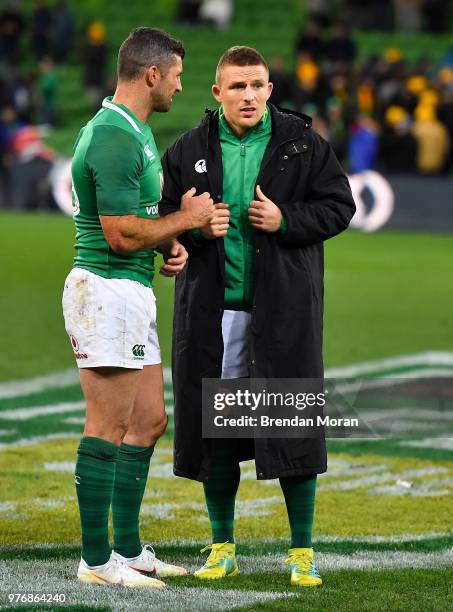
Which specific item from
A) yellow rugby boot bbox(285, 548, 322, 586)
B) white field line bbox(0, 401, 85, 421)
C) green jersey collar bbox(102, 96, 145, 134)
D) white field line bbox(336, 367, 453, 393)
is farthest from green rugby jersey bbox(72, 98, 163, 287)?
white field line bbox(336, 367, 453, 393)

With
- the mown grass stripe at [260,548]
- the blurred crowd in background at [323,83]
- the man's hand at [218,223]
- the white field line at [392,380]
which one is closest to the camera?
the man's hand at [218,223]

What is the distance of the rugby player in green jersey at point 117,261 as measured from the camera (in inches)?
213

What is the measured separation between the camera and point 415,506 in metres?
7.33

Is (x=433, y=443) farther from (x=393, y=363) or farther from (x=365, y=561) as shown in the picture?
(x=365, y=561)

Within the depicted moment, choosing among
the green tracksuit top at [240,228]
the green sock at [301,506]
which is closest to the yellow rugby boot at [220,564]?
the green sock at [301,506]

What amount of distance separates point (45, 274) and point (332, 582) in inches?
494

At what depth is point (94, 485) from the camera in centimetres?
555

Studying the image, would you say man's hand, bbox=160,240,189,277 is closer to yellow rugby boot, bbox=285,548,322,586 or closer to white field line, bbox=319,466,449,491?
yellow rugby boot, bbox=285,548,322,586

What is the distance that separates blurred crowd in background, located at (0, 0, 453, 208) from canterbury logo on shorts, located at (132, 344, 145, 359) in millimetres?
19216

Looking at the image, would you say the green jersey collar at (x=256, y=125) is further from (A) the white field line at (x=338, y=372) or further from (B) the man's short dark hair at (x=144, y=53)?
(A) the white field line at (x=338, y=372)

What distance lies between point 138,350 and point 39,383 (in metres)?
5.47

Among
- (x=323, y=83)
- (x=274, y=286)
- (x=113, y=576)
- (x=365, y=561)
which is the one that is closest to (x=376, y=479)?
(x=365, y=561)

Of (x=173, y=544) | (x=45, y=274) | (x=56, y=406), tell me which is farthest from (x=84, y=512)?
(x=45, y=274)

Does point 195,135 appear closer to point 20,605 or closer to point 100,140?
point 100,140
